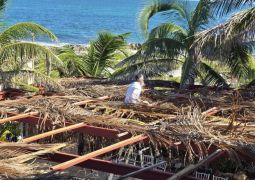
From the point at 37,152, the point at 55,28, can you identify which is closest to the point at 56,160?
the point at 37,152

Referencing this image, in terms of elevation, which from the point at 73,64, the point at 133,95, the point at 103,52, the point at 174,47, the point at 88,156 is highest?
the point at 103,52

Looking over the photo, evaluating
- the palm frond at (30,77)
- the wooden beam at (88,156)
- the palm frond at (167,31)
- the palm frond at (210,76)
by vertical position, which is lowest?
the wooden beam at (88,156)

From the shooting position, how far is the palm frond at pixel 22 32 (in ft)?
42.3

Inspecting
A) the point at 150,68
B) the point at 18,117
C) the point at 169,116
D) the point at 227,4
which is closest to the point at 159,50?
the point at 150,68

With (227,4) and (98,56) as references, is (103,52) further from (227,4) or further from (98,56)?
(227,4)

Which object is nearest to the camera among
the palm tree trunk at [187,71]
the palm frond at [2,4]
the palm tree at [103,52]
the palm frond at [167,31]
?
the palm frond at [2,4]

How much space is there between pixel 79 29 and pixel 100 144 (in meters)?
70.1

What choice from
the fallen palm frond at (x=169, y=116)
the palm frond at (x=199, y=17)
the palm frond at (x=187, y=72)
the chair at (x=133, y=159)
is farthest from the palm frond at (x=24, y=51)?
the palm frond at (x=199, y=17)

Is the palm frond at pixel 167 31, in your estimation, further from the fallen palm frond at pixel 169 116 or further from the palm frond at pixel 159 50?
the fallen palm frond at pixel 169 116

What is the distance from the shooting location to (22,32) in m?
13.1

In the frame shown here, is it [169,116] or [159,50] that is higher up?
[159,50]

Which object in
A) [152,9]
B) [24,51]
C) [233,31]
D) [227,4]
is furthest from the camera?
[152,9]

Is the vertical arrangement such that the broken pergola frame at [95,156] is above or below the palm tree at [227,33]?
below

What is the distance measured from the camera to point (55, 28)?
7875 centimetres
